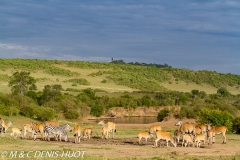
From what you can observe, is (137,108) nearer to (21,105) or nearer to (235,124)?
(21,105)

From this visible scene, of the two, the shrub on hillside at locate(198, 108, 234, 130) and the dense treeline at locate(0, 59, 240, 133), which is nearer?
the shrub on hillside at locate(198, 108, 234, 130)

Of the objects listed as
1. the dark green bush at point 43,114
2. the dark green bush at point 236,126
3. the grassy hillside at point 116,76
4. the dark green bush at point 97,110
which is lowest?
the dark green bush at point 97,110

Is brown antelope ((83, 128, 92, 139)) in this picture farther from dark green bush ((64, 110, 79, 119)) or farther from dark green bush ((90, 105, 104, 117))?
dark green bush ((90, 105, 104, 117))

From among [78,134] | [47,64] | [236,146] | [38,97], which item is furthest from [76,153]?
[47,64]

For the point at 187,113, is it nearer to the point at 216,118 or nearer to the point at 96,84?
the point at 216,118

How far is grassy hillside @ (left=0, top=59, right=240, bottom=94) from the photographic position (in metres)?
129

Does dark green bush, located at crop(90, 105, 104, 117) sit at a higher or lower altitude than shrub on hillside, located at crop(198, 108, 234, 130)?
lower

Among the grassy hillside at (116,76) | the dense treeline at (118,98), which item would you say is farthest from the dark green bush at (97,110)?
the grassy hillside at (116,76)

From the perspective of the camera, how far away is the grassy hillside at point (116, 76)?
129000mm

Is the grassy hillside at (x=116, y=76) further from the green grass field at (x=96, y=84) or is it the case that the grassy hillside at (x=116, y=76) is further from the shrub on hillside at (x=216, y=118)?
the shrub on hillside at (x=216, y=118)

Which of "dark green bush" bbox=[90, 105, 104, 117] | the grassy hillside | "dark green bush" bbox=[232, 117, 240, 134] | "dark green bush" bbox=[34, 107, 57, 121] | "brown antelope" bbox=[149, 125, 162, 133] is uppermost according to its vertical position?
the grassy hillside

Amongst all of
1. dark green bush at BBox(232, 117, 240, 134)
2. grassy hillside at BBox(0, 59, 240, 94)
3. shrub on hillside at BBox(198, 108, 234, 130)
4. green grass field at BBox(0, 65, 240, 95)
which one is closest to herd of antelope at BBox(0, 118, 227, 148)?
shrub on hillside at BBox(198, 108, 234, 130)

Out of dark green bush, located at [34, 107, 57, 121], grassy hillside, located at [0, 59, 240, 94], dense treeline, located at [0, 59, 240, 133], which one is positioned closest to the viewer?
dark green bush, located at [34, 107, 57, 121]

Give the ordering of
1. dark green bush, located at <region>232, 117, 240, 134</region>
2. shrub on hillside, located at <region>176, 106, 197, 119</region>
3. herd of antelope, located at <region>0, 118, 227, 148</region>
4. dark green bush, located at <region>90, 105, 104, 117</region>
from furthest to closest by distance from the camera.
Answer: dark green bush, located at <region>90, 105, 104, 117</region>, shrub on hillside, located at <region>176, 106, 197, 119</region>, dark green bush, located at <region>232, 117, 240, 134</region>, herd of antelope, located at <region>0, 118, 227, 148</region>
